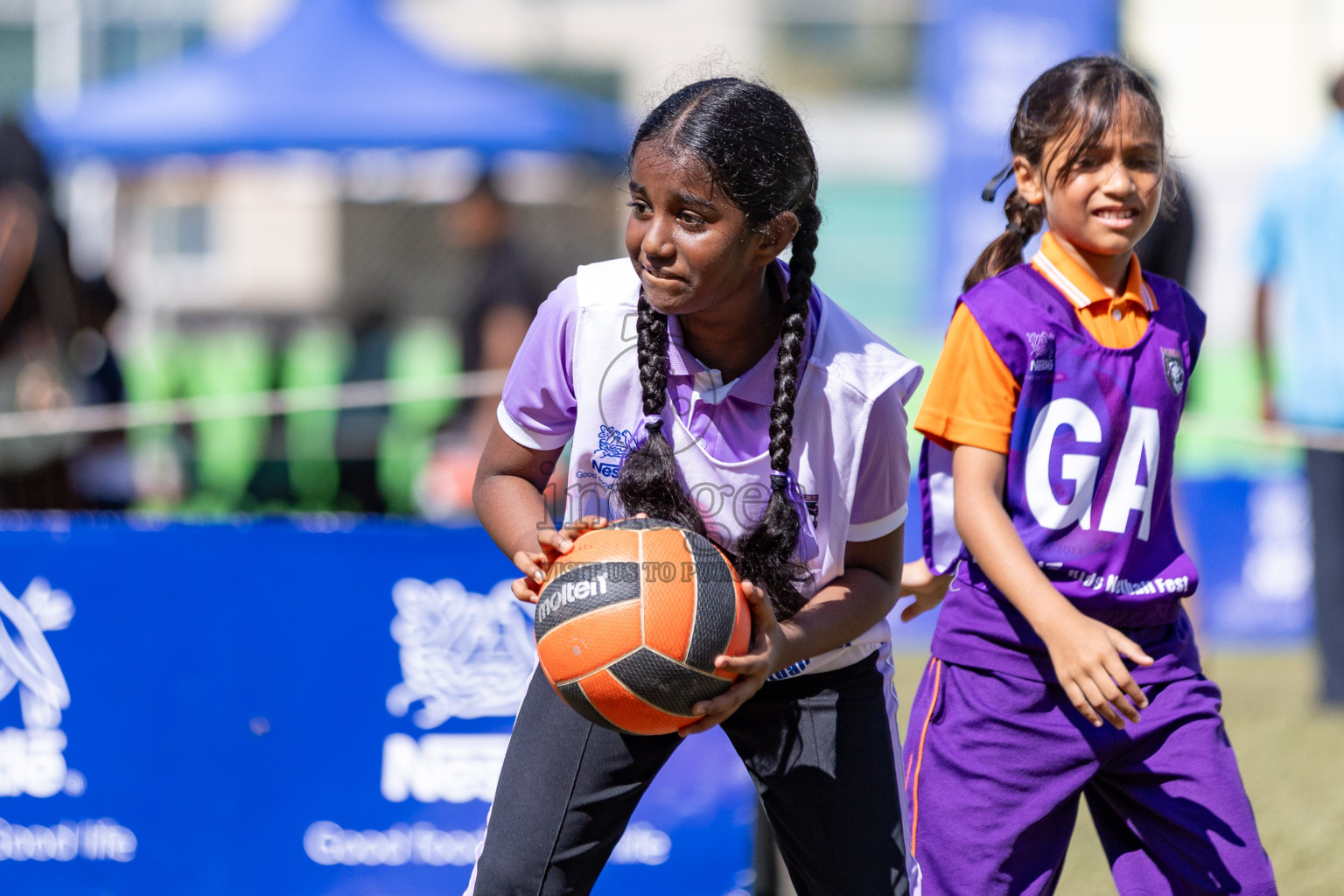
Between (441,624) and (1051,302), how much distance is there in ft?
7.17

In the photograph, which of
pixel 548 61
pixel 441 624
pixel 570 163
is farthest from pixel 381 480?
pixel 548 61

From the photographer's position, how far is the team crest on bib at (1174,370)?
2.83 metres

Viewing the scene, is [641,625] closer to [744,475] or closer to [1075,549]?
[744,475]

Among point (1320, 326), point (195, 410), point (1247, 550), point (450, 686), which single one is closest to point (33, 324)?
point (195, 410)

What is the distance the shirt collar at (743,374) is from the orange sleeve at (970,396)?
28 cm

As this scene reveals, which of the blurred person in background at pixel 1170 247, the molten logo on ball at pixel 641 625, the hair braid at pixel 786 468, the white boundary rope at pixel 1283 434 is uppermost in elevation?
the blurred person in background at pixel 1170 247

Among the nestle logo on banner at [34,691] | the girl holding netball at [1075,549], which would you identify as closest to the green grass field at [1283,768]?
the girl holding netball at [1075,549]

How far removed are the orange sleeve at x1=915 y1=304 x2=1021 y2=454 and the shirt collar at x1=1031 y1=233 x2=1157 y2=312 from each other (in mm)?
193

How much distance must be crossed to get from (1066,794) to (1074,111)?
1259mm

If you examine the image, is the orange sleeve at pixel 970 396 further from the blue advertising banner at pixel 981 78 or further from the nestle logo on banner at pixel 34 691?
the blue advertising banner at pixel 981 78

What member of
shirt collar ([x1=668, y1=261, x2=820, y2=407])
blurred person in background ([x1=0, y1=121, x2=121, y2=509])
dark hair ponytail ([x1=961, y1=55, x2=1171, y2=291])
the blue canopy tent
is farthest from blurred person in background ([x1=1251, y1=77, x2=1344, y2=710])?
the blue canopy tent

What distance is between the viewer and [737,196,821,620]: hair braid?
2.62 meters

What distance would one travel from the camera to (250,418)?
10.4m

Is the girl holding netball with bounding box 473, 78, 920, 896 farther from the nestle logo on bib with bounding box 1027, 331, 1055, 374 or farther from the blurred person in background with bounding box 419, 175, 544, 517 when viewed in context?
the blurred person in background with bounding box 419, 175, 544, 517
